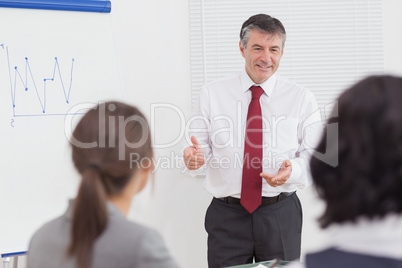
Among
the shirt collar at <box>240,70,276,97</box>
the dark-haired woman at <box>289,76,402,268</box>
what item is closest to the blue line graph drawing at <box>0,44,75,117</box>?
the shirt collar at <box>240,70,276,97</box>

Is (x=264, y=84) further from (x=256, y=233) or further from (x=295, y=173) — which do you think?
(x=256, y=233)

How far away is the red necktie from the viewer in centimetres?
205

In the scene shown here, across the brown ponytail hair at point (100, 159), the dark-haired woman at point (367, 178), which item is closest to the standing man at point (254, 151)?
the brown ponytail hair at point (100, 159)

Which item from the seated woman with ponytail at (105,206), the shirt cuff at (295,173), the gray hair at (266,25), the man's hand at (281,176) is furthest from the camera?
the gray hair at (266,25)

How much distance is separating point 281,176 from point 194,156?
41 cm

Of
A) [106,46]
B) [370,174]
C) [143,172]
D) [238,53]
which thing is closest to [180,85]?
[238,53]

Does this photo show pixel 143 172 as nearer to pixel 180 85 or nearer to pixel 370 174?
pixel 370 174

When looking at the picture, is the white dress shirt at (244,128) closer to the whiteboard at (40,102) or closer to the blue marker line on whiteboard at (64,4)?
the whiteboard at (40,102)

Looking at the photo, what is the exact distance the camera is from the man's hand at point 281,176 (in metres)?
1.89

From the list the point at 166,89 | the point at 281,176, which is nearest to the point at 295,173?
the point at 281,176

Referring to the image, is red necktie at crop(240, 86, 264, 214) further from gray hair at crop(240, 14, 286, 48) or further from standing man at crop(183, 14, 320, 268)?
gray hair at crop(240, 14, 286, 48)

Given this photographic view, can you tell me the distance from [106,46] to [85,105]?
0.32 meters

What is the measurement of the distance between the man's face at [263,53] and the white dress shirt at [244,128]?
7 cm

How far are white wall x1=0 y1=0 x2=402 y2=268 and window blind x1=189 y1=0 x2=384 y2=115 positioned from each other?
0.09m
